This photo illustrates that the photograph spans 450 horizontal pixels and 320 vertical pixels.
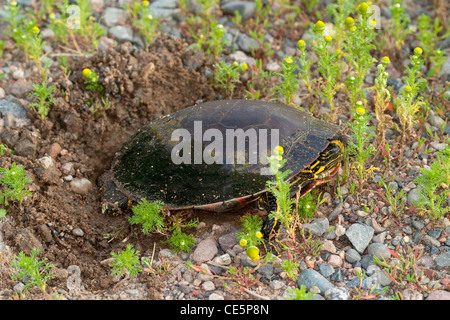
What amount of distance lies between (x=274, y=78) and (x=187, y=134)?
6.26 ft

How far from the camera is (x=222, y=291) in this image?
4062 millimetres

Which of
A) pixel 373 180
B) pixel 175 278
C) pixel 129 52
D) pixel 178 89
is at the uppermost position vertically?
pixel 129 52

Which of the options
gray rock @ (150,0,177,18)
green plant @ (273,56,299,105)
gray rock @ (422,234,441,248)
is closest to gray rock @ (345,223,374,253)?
gray rock @ (422,234,441,248)

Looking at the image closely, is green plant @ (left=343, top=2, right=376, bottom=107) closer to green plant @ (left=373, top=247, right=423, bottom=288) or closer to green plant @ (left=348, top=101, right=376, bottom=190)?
green plant @ (left=348, top=101, right=376, bottom=190)

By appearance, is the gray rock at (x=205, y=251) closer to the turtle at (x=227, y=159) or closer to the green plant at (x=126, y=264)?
the turtle at (x=227, y=159)

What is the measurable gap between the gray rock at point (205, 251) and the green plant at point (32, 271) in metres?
1.21

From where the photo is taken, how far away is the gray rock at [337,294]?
390cm

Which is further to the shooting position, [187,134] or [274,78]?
[274,78]

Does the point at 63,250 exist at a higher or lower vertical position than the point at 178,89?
lower

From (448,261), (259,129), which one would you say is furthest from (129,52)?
(448,261)

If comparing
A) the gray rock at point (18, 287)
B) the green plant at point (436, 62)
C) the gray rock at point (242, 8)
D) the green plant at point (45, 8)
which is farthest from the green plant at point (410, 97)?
the green plant at point (45, 8)
